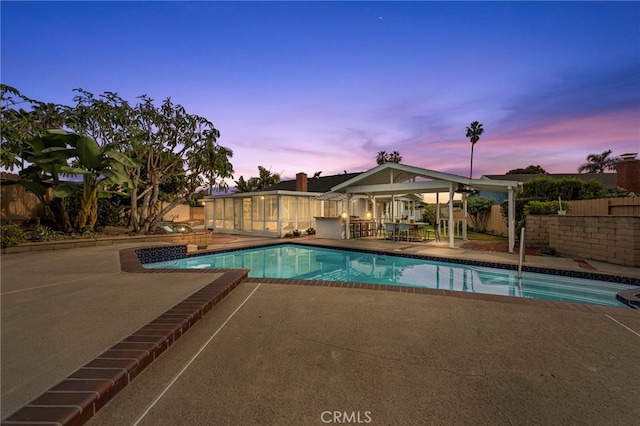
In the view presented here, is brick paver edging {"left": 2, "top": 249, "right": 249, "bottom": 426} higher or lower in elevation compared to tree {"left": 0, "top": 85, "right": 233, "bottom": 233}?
lower

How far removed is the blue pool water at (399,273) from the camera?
6191 mm

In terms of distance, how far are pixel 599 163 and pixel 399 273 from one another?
57.5 meters

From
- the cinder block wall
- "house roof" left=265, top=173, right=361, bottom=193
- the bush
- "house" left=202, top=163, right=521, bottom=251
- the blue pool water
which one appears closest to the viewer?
the blue pool water

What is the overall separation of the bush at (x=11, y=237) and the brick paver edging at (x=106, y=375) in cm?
864

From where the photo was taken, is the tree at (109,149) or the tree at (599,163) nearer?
the tree at (109,149)

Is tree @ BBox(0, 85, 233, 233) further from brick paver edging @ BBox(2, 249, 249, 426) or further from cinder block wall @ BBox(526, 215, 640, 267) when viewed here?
cinder block wall @ BBox(526, 215, 640, 267)

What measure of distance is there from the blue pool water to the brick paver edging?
4.85 meters

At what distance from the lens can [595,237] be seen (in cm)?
838

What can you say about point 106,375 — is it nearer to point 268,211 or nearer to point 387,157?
point 268,211

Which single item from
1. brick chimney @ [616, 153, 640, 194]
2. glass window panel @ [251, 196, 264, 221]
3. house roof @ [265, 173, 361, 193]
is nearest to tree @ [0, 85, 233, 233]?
glass window panel @ [251, 196, 264, 221]

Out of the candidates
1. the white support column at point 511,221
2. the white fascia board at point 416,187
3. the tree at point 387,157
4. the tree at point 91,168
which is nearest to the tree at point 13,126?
the tree at point 91,168

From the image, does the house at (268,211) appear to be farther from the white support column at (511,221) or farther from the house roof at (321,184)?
the white support column at (511,221)

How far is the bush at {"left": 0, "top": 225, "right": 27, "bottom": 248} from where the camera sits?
8140 mm

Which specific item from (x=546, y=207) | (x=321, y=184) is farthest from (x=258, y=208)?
(x=546, y=207)
